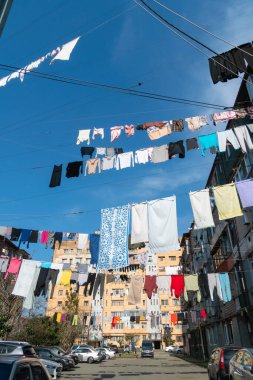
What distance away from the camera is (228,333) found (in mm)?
27984

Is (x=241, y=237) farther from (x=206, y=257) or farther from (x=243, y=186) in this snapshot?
(x=206, y=257)

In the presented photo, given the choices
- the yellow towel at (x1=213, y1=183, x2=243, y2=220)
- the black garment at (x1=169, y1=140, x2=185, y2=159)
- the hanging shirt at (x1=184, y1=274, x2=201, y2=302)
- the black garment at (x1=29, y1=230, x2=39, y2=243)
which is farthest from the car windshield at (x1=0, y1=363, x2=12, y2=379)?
the hanging shirt at (x1=184, y1=274, x2=201, y2=302)

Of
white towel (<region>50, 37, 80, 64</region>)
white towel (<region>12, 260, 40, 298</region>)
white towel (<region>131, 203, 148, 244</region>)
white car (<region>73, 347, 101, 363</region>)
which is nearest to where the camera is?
white towel (<region>50, 37, 80, 64</region>)

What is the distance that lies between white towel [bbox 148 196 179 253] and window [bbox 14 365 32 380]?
33.7 ft

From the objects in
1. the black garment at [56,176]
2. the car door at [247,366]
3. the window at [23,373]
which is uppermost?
the black garment at [56,176]

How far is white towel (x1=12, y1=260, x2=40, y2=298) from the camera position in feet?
63.7

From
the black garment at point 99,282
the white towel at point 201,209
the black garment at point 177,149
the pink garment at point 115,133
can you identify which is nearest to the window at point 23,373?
the pink garment at point 115,133

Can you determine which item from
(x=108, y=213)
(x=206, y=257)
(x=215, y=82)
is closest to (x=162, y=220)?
(x=108, y=213)

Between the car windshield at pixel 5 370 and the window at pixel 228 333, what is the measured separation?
26.3 metres

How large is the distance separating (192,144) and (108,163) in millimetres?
3673

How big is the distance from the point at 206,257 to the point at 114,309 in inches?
2100

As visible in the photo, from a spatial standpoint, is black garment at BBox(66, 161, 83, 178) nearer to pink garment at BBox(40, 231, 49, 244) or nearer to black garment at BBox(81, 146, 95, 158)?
black garment at BBox(81, 146, 95, 158)

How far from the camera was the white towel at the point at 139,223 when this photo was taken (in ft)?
49.6

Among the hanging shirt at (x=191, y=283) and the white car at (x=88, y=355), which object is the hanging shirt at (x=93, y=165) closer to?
the hanging shirt at (x=191, y=283)
